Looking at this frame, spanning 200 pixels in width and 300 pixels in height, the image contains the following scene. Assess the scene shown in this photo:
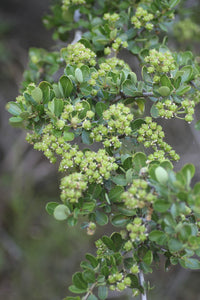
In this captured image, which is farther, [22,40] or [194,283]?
[22,40]

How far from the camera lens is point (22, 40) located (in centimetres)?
495

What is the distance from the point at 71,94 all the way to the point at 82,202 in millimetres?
498

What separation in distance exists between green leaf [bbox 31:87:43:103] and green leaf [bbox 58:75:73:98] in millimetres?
92

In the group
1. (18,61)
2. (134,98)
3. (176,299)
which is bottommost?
(176,299)

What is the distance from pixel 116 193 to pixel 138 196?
0.62ft

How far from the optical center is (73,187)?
1.15 meters

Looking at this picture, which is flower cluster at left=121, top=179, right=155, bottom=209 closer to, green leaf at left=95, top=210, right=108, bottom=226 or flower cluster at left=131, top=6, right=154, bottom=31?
green leaf at left=95, top=210, right=108, bottom=226

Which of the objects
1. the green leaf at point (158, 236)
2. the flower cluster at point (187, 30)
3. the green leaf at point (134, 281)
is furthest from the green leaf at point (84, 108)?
the flower cluster at point (187, 30)

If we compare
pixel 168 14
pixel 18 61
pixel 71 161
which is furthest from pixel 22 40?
pixel 71 161

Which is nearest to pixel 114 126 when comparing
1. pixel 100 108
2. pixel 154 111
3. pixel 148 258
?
pixel 100 108

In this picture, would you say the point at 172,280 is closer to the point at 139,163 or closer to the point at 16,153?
the point at 16,153

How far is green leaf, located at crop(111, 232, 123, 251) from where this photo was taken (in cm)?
129

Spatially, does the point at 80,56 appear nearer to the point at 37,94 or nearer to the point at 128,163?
the point at 37,94

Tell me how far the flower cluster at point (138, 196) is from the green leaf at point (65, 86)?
1.64 feet
